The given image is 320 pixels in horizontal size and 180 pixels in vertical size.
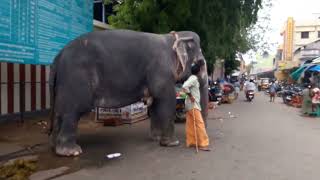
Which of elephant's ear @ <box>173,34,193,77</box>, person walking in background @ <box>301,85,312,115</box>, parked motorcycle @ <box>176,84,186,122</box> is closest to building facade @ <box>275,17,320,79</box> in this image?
person walking in background @ <box>301,85,312,115</box>

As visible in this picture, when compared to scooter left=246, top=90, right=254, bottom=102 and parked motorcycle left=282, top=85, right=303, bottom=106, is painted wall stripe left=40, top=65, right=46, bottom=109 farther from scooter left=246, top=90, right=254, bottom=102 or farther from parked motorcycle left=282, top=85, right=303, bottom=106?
scooter left=246, top=90, right=254, bottom=102

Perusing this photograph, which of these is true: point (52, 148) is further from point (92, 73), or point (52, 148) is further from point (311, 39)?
point (311, 39)

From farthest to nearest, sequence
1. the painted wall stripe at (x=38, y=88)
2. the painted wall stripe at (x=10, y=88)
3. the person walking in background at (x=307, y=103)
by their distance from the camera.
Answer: the person walking in background at (x=307, y=103) → the painted wall stripe at (x=38, y=88) → the painted wall stripe at (x=10, y=88)

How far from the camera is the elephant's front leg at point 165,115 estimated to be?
9.50m

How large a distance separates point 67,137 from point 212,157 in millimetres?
2698

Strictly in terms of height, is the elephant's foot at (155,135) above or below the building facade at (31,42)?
below

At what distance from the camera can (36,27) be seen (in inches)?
404

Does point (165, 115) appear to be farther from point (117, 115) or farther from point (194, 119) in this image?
point (117, 115)

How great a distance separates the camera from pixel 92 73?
893 cm

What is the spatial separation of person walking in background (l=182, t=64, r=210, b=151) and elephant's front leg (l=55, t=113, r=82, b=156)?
2.36 meters

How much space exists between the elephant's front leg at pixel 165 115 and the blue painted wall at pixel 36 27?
115 inches

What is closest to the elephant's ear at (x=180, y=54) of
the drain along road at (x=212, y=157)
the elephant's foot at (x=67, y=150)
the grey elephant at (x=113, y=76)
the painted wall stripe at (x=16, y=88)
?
the grey elephant at (x=113, y=76)

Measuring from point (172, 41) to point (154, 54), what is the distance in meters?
0.69

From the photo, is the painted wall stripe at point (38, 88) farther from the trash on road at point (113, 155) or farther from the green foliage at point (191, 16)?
the trash on road at point (113, 155)
